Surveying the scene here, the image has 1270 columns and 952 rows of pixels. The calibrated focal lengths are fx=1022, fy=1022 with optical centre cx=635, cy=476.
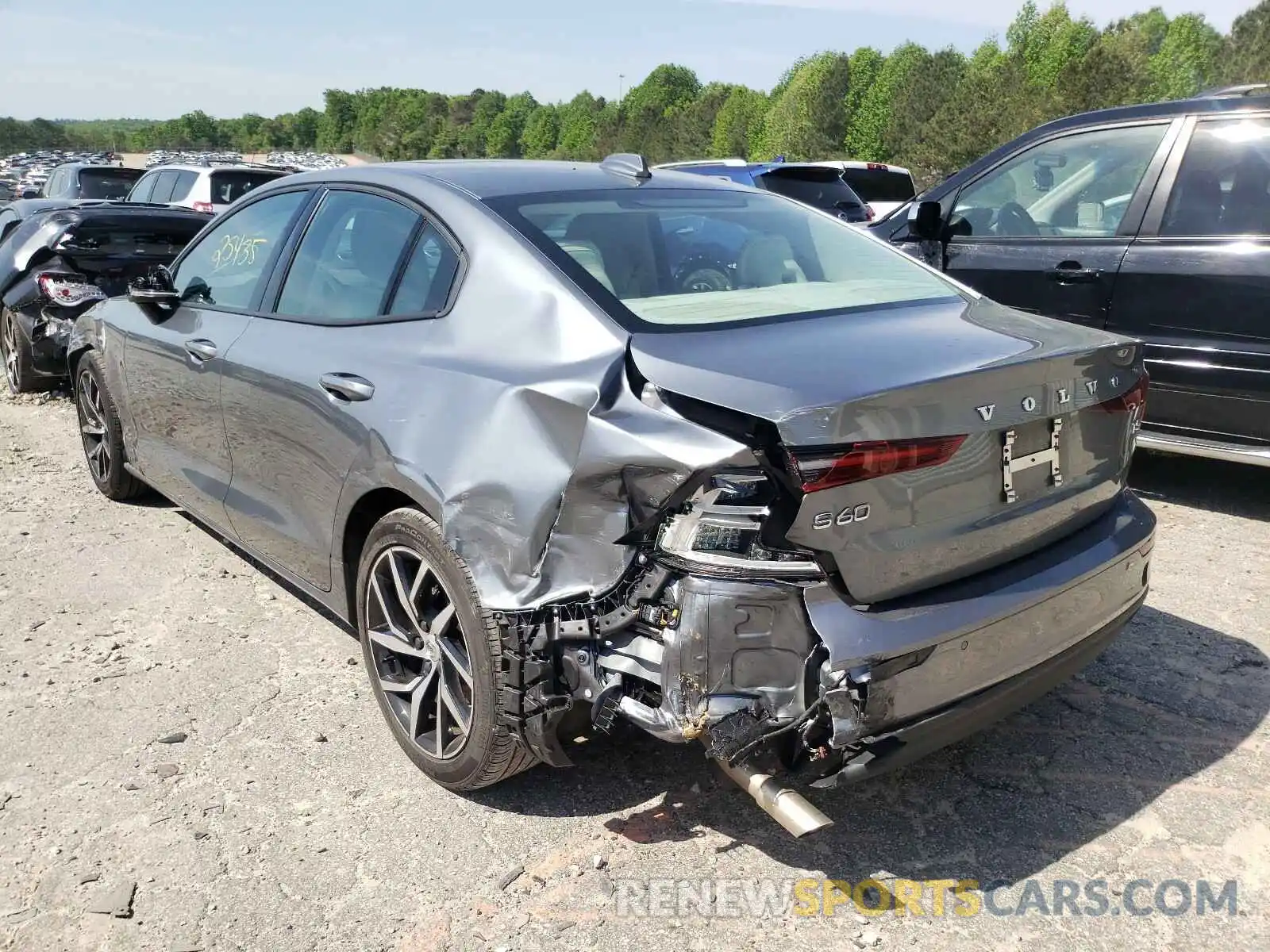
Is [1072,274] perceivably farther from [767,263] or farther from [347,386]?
[347,386]

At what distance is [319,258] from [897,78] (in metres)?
63.3

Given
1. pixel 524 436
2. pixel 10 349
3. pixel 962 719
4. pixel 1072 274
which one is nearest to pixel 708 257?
pixel 524 436

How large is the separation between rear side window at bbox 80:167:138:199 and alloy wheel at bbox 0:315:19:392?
227 inches

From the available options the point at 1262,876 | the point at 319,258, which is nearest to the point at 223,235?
the point at 319,258

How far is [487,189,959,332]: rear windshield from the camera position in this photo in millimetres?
2711

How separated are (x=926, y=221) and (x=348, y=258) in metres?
3.52

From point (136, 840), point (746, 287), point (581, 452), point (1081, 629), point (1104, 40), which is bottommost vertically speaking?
point (136, 840)

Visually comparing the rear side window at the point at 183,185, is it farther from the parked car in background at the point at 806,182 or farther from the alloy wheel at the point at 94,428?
the alloy wheel at the point at 94,428

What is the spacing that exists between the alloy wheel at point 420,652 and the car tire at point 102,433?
2.66 meters

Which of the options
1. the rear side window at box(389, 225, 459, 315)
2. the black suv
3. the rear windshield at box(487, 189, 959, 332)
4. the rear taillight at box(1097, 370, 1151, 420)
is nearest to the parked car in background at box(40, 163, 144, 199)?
the black suv

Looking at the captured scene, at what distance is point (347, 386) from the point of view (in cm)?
298

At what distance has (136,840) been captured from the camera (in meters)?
2.67

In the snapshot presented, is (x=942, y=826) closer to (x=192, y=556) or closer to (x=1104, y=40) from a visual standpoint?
(x=192, y=556)

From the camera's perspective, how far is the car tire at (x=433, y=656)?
8.37 ft
